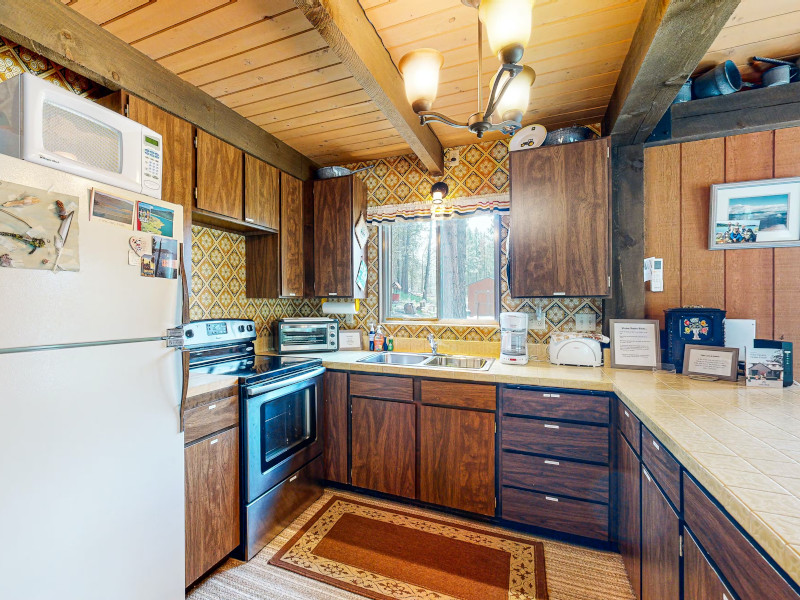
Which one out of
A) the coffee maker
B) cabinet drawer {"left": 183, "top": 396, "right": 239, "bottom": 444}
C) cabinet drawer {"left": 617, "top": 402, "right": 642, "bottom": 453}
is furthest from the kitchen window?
cabinet drawer {"left": 183, "top": 396, "right": 239, "bottom": 444}

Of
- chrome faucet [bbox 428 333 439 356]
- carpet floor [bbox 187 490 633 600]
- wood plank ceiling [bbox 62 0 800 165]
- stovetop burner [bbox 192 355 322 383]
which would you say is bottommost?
carpet floor [bbox 187 490 633 600]

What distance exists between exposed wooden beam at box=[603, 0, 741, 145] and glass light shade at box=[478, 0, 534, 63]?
0.61 metres

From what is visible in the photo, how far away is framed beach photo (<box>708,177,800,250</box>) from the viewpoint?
1947 mm

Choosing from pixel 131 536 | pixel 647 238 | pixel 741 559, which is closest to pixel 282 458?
pixel 131 536

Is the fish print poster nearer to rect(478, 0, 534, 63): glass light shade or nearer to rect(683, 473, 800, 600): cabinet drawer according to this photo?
rect(478, 0, 534, 63): glass light shade

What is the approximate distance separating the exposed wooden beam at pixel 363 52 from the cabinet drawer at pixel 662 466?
1.89 meters

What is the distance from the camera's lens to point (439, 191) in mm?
2850

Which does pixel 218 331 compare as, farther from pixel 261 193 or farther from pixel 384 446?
pixel 384 446

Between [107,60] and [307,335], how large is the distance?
1.96 metres

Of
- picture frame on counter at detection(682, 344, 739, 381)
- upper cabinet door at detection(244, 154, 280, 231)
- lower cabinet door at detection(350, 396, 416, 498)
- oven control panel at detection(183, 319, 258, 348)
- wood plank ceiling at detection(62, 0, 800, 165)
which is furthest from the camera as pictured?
upper cabinet door at detection(244, 154, 280, 231)

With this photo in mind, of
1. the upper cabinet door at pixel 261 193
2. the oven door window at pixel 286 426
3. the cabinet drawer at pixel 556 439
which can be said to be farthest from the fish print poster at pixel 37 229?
the cabinet drawer at pixel 556 439

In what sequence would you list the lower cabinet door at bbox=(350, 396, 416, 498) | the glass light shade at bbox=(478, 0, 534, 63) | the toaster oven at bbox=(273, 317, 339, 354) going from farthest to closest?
the toaster oven at bbox=(273, 317, 339, 354), the lower cabinet door at bbox=(350, 396, 416, 498), the glass light shade at bbox=(478, 0, 534, 63)

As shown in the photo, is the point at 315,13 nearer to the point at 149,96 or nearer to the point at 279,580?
the point at 149,96

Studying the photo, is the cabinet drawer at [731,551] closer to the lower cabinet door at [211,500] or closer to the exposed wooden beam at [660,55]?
the exposed wooden beam at [660,55]
